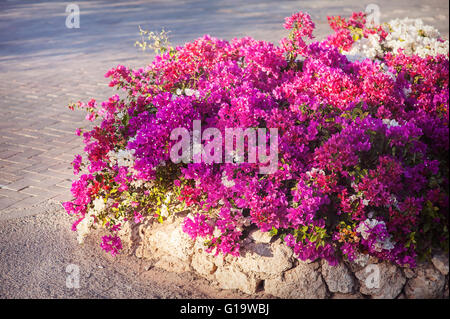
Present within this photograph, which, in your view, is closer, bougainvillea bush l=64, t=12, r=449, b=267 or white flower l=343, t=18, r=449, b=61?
bougainvillea bush l=64, t=12, r=449, b=267

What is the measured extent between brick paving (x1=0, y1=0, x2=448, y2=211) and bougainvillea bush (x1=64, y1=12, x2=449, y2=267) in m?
1.24

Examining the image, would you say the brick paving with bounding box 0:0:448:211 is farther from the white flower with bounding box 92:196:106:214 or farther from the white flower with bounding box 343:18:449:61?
the white flower with bounding box 343:18:449:61

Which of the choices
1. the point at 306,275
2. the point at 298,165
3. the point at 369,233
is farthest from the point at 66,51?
the point at 369,233

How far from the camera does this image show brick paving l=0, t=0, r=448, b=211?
525 cm

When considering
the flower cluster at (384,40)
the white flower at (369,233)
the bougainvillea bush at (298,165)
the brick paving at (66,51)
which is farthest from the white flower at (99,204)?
the flower cluster at (384,40)

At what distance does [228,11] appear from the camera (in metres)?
13.2

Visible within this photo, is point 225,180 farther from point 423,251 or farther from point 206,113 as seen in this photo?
point 423,251

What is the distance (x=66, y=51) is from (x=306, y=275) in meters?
7.67

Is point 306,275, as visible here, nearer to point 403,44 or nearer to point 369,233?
point 369,233

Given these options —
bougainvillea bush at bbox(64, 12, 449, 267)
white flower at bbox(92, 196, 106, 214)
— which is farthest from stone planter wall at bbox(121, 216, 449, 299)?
white flower at bbox(92, 196, 106, 214)

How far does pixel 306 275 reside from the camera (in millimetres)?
3191

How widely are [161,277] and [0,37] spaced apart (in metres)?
8.88

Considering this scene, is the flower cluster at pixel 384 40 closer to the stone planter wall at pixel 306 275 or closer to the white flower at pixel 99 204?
the stone planter wall at pixel 306 275

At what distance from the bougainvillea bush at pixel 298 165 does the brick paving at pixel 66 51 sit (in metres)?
1.24
